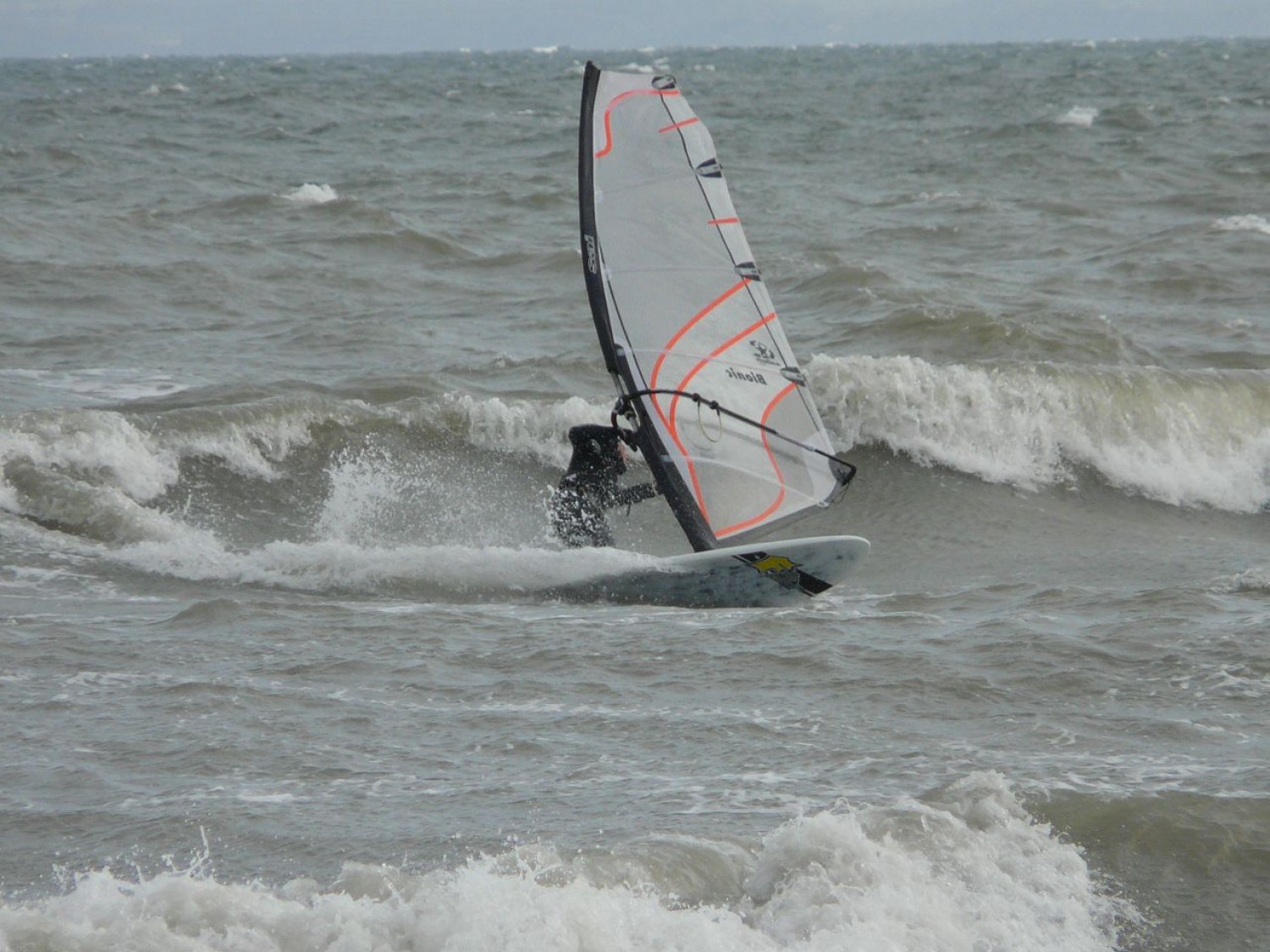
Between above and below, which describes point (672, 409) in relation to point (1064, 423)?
above

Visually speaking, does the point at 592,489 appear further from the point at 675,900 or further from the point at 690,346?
the point at 675,900

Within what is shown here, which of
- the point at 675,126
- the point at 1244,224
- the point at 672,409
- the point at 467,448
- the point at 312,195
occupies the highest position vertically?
the point at 675,126

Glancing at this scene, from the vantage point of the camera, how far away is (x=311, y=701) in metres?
5.73

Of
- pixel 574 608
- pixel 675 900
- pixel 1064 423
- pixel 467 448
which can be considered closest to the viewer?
pixel 675 900

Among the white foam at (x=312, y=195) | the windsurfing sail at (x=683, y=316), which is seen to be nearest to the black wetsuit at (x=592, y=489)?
the windsurfing sail at (x=683, y=316)

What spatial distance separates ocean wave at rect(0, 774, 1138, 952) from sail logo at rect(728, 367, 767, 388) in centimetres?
336

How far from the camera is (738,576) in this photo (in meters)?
7.47

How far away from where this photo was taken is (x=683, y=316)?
25.3ft

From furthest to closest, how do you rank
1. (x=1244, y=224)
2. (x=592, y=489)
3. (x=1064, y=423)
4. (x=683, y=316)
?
(x=1244, y=224), (x=1064, y=423), (x=592, y=489), (x=683, y=316)

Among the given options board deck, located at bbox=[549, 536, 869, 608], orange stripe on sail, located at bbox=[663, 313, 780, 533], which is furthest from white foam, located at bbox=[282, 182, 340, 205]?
board deck, located at bbox=[549, 536, 869, 608]

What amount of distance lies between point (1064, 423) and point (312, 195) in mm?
12884

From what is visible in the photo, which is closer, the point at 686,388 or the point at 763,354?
the point at 686,388

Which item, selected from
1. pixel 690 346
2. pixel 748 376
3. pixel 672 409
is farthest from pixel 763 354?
pixel 672 409

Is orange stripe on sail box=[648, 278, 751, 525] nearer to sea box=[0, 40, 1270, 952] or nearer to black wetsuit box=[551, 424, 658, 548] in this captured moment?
black wetsuit box=[551, 424, 658, 548]
